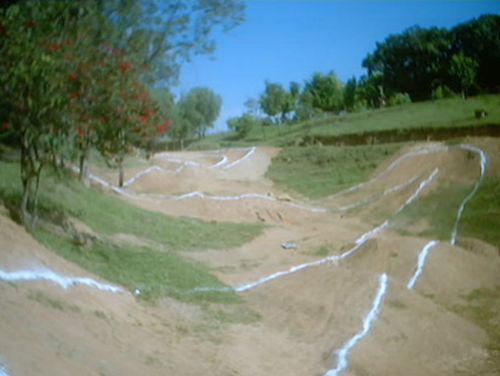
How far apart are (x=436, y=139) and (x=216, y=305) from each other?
21.1 meters

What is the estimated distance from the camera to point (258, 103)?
47.7 meters

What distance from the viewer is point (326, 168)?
2770cm

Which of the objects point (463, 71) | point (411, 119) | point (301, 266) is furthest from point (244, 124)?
point (301, 266)

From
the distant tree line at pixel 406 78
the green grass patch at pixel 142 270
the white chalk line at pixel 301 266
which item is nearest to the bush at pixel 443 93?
the distant tree line at pixel 406 78

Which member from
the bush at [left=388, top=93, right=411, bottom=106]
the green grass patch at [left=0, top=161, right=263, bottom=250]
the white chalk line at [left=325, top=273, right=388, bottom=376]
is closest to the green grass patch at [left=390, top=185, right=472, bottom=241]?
the green grass patch at [left=0, top=161, right=263, bottom=250]

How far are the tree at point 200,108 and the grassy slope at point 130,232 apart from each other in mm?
34813

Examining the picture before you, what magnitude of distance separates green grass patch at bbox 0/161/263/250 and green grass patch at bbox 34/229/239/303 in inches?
57.4

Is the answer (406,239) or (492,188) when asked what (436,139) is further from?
(406,239)

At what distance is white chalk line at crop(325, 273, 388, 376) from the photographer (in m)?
6.94

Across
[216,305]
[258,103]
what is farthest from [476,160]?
[258,103]

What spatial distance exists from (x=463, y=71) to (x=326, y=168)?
1333 cm

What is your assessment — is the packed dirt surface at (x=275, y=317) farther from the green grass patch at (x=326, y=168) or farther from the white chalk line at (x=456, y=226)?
the green grass patch at (x=326, y=168)

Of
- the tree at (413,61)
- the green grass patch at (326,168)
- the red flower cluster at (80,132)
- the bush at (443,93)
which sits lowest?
the green grass patch at (326,168)

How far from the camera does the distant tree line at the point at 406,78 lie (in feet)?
102
